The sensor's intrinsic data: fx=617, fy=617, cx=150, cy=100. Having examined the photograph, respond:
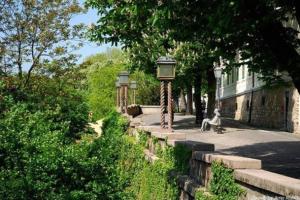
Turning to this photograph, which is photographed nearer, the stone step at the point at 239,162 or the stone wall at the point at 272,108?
the stone step at the point at 239,162

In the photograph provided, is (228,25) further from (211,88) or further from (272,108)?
(272,108)

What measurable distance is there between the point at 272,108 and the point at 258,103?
3795 mm

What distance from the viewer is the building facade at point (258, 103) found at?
32281mm

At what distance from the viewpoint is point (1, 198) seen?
9.45 meters

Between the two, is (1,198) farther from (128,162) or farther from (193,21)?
(128,162)

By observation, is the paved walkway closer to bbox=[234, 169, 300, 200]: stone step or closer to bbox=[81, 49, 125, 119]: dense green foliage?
bbox=[234, 169, 300, 200]: stone step

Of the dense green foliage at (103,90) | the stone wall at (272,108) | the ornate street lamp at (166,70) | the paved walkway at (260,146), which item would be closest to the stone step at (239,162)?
the paved walkway at (260,146)

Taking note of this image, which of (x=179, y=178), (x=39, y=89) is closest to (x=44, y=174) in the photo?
(x=179, y=178)

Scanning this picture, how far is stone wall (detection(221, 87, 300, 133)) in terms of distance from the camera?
105 feet

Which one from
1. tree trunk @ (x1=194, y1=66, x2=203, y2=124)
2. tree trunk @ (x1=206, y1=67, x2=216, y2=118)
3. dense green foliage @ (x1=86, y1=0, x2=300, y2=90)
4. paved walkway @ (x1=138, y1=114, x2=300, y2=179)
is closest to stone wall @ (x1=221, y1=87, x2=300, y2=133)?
paved walkway @ (x1=138, y1=114, x2=300, y2=179)

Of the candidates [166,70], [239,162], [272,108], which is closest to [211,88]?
[272,108]

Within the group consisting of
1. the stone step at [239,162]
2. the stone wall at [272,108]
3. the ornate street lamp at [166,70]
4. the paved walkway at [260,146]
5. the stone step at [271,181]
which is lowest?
the paved walkway at [260,146]

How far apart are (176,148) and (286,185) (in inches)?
305

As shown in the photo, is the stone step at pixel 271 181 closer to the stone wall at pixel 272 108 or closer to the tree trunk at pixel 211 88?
the stone wall at pixel 272 108
